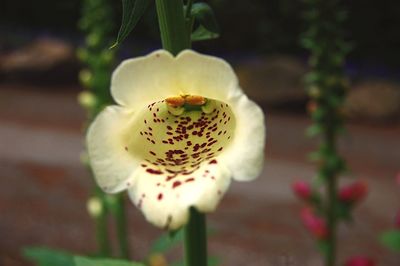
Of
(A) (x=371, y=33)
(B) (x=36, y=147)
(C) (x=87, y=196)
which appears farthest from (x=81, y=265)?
(A) (x=371, y=33)

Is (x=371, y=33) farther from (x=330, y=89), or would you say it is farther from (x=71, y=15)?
(x=330, y=89)

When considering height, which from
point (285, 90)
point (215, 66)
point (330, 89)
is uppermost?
point (215, 66)

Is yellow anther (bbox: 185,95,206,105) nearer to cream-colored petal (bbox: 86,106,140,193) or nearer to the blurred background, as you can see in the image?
cream-colored petal (bbox: 86,106,140,193)

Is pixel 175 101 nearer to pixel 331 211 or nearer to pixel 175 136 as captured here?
pixel 175 136

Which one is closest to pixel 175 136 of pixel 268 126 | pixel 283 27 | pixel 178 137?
pixel 178 137

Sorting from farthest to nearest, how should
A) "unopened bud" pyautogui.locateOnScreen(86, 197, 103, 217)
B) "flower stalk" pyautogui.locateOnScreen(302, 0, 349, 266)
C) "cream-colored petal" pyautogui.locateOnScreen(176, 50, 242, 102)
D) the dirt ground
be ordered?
the dirt ground < "unopened bud" pyautogui.locateOnScreen(86, 197, 103, 217) < "flower stalk" pyautogui.locateOnScreen(302, 0, 349, 266) < "cream-colored petal" pyautogui.locateOnScreen(176, 50, 242, 102)

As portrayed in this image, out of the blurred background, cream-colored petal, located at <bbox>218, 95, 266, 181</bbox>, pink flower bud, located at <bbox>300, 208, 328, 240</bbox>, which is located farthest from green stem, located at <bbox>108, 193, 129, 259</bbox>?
cream-colored petal, located at <bbox>218, 95, 266, 181</bbox>

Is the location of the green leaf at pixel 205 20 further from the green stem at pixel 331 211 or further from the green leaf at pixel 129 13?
the green stem at pixel 331 211

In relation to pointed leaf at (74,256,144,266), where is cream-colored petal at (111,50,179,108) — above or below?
above
